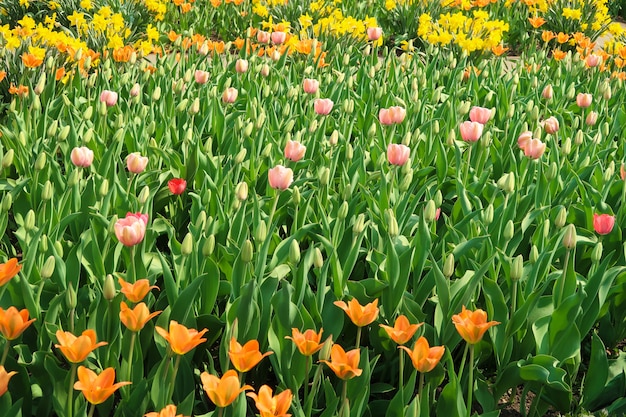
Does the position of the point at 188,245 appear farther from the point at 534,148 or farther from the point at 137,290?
the point at 534,148

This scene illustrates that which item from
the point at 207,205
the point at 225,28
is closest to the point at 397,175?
the point at 207,205

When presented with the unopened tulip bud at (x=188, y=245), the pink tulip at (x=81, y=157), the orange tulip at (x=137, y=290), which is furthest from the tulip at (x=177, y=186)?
the orange tulip at (x=137, y=290)

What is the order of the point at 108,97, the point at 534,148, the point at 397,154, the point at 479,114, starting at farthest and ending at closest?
the point at 108,97
the point at 479,114
the point at 534,148
the point at 397,154

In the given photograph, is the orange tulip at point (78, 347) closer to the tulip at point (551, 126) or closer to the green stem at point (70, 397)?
the green stem at point (70, 397)

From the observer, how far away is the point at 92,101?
370cm

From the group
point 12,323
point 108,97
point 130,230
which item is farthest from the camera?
point 108,97

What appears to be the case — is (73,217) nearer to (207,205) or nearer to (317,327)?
(207,205)

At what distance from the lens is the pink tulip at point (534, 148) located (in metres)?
2.68

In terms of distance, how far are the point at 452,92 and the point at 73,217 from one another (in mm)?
2516

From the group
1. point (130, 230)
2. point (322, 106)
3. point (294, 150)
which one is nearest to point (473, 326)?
point (130, 230)

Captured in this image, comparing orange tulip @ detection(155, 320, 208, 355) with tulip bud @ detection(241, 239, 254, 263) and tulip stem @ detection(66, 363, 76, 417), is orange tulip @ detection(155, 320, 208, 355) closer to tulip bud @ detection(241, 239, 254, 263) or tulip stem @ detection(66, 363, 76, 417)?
tulip stem @ detection(66, 363, 76, 417)

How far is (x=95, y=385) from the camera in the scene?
56.5 inches

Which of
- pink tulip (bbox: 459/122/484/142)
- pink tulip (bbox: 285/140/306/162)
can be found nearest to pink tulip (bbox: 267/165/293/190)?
pink tulip (bbox: 285/140/306/162)

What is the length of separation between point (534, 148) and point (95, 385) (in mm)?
1822
